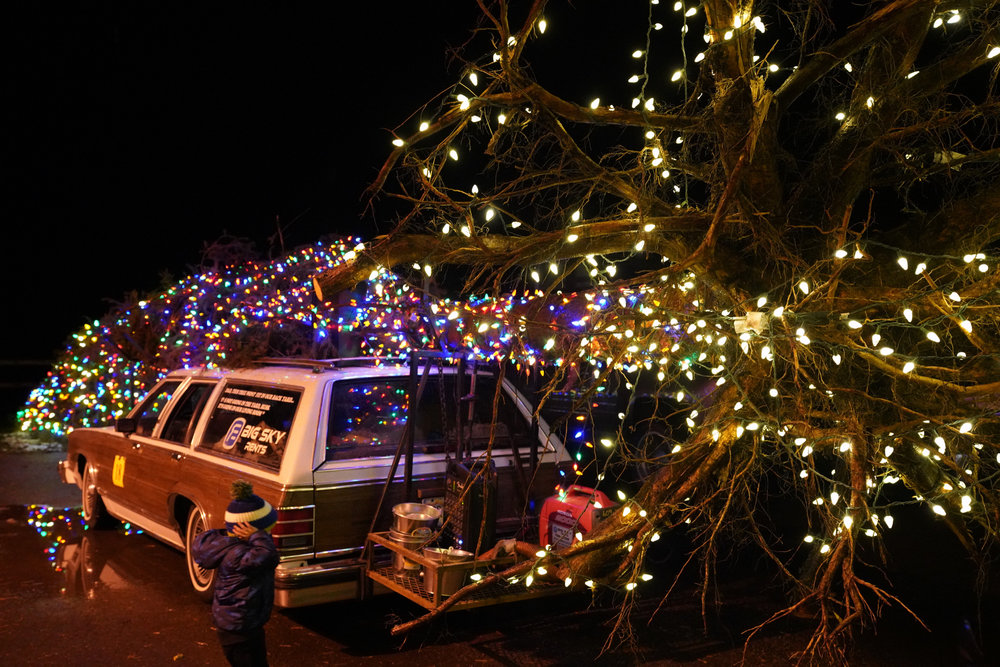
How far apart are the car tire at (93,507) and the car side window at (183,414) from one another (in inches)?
76.0

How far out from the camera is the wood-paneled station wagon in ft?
16.6

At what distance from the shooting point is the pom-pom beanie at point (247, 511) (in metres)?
4.39

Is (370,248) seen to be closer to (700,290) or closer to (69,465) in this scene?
(700,290)

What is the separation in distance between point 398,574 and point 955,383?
3.58m

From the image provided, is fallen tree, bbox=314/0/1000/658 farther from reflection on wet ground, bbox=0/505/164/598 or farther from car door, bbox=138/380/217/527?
reflection on wet ground, bbox=0/505/164/598

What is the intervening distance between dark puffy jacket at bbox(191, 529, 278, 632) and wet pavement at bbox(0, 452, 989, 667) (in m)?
0.96

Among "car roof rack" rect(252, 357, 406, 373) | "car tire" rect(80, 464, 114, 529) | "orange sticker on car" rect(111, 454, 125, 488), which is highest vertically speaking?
"car roof rack" rect(252, 357, 406, 373)

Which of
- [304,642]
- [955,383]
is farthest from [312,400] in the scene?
[955,383]

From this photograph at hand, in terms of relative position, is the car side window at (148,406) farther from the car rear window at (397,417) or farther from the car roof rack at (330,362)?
the car rear window at (397,417)

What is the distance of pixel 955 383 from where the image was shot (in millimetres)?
4668

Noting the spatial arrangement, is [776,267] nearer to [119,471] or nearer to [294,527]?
[294,527]

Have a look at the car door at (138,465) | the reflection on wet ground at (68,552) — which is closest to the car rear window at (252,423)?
the car door at (138,465)

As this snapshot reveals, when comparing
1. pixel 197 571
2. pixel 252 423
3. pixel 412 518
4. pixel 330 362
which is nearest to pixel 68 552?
pixel 197 571

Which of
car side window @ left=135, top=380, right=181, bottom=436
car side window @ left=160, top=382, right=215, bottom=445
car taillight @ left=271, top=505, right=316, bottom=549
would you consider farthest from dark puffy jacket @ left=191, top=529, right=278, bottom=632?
car side window @ left=135, top=380, right=181, bottom=436
